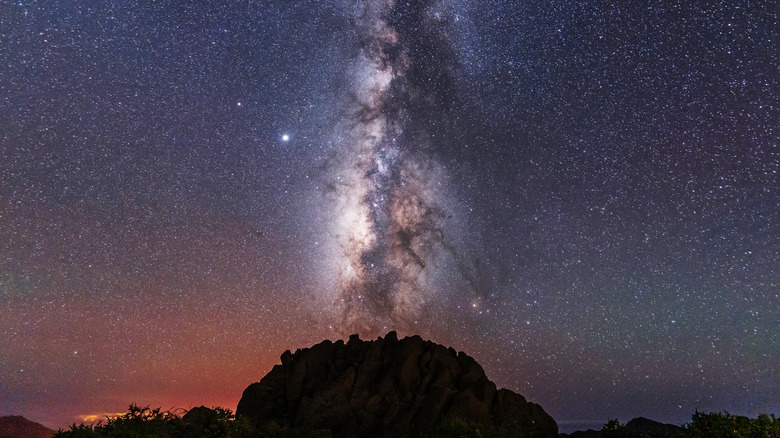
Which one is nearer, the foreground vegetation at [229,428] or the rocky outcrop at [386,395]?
the foreground vegetation at [229,428]

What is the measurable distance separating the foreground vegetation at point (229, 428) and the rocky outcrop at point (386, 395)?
7.66ft

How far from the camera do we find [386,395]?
156 ft

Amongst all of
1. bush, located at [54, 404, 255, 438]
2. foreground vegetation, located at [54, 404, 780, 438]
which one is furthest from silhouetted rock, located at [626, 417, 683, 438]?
bush, located at [54, 404, 255, 438]

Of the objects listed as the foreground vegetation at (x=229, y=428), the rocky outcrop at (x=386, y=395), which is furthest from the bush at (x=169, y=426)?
the rocky outcrop at (x=386, y=395)

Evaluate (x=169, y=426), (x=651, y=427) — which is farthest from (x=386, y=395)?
(x=651, y=427)

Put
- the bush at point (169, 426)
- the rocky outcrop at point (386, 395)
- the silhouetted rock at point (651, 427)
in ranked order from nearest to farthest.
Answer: the bush at point (169, 426), the silhouetted rock at point (651, 427), the rocky outcrop at point (386, 395)

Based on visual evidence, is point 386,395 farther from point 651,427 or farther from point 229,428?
point 651,427

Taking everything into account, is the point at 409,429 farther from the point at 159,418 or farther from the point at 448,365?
the point at 159,418

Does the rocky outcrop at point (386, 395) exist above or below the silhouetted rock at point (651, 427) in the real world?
above

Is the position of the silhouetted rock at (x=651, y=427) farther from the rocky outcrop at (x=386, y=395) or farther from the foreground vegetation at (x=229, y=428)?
the rocky outcrop at (x=386, y=395)

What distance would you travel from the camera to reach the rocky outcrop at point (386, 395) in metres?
43.3

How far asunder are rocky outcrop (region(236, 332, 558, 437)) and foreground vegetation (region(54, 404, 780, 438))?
2336 mm

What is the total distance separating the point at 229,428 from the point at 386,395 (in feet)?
54.8

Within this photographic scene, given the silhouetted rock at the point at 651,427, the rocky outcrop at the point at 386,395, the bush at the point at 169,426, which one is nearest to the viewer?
the bush at the point at 169,426
